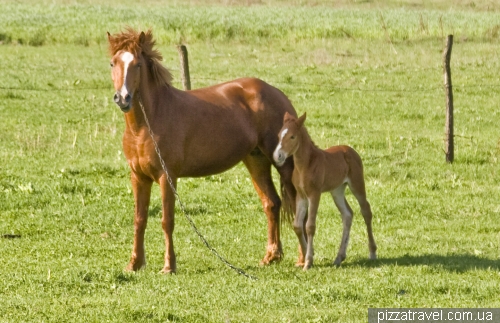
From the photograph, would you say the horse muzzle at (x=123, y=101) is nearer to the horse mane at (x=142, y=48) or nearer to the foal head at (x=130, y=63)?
the foal head at (x=130, y=63)

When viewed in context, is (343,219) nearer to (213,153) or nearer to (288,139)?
(288,139)

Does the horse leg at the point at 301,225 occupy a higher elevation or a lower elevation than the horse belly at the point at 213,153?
lower

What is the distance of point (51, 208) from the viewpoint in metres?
13.2

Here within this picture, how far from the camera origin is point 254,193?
561 inches

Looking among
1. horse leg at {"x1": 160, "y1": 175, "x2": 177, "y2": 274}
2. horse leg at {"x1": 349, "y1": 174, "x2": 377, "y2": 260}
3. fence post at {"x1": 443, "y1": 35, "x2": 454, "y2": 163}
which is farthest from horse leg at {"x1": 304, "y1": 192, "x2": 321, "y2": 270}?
fence post at {"x1": 443, "y1": 35, "x2": 454, "y2": 163}

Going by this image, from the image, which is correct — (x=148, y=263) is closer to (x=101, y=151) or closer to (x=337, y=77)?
(x=101, y=151)

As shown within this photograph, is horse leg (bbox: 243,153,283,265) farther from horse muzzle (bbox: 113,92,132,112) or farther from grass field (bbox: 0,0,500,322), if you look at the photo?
horse muzzle (bbox: 113,92,132,112)

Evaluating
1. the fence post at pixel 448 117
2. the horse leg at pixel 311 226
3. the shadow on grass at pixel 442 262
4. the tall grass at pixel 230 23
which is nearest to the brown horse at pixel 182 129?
the horse leg at pixel 311 226

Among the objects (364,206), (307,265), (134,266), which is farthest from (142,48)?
(364,206)

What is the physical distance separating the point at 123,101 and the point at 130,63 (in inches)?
20.6

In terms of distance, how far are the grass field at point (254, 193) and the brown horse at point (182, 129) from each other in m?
0.63

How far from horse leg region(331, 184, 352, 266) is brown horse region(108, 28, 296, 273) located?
1.77 feet

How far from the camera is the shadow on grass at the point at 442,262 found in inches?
382

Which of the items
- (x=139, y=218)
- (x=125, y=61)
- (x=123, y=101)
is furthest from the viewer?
(x=139, y=218)
